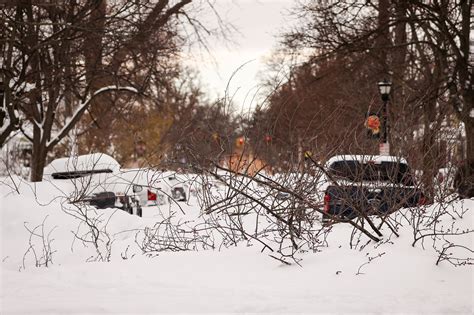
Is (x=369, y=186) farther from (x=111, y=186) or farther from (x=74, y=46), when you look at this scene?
(x=74, y=46)

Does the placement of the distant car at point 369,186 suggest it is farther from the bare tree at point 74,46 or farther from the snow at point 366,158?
the bare tree at point 74,46

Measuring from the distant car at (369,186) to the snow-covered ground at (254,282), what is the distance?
0.39 meters

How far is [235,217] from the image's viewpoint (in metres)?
9.48

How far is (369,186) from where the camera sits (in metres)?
9.02

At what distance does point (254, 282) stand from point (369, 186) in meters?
2.44

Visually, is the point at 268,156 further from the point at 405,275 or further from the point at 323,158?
the point at 405,275

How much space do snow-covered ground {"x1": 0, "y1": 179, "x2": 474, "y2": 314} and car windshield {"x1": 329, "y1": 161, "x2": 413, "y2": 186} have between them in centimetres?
68

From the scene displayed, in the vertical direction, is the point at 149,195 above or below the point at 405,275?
above

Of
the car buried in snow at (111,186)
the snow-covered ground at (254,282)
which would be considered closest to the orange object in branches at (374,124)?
the snow-covered ground at (254,282)

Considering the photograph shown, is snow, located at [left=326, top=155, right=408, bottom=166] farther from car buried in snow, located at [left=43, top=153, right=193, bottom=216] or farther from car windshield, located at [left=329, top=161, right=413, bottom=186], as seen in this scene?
car buried in snow, located at [left=43, top=153, right=193, bottom=216]

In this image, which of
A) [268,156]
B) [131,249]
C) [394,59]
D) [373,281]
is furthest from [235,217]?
[394,59]

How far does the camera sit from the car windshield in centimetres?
888

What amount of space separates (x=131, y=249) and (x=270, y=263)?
3.02m

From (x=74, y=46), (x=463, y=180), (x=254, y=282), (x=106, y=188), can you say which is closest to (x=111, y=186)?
(x=106, y=188)
